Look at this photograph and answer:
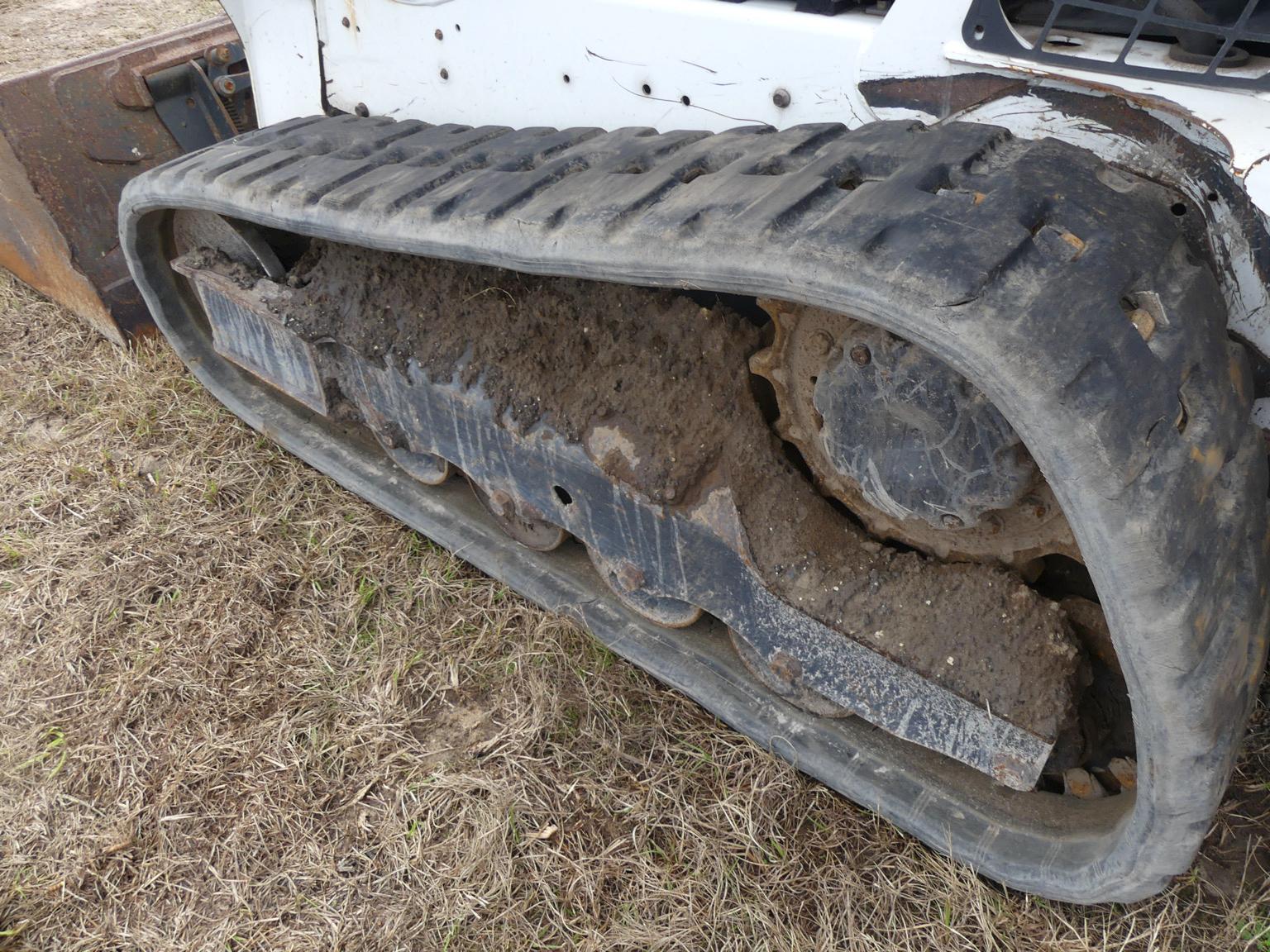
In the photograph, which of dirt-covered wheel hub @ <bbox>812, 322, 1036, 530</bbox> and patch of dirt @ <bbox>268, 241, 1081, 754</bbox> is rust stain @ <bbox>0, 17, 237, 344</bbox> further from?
dirt-covered wheel hub @ <bbox>812, 322, 1036, 530</bbox>

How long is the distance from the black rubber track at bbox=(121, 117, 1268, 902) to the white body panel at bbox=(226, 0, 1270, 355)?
0.07m

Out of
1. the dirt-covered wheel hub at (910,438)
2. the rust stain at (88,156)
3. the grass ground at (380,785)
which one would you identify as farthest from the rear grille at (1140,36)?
the rust stain at (88,156)

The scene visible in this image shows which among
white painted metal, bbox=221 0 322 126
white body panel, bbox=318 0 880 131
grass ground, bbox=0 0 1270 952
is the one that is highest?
white body panel, bbox=318 0 880 131

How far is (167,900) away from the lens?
153 cm

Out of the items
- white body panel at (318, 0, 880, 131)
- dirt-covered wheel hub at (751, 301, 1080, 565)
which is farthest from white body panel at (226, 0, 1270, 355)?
dirt-covered wheel hub at (751, 301, 1080, 565)

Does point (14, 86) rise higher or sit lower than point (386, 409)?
higher

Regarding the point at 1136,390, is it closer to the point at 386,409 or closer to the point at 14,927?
the point at 386,409

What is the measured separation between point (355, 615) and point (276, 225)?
75cm

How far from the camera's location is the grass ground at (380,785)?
4.66 ft

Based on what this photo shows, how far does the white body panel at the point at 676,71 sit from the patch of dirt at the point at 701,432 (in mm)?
284

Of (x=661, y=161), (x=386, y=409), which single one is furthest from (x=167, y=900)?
(x=661, y=161)

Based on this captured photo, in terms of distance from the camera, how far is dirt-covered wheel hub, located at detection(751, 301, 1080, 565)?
110cm

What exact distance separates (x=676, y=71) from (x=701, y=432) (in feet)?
1.65

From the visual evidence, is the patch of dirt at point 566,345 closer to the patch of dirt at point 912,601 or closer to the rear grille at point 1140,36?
the patch of dirt at point 912,601
